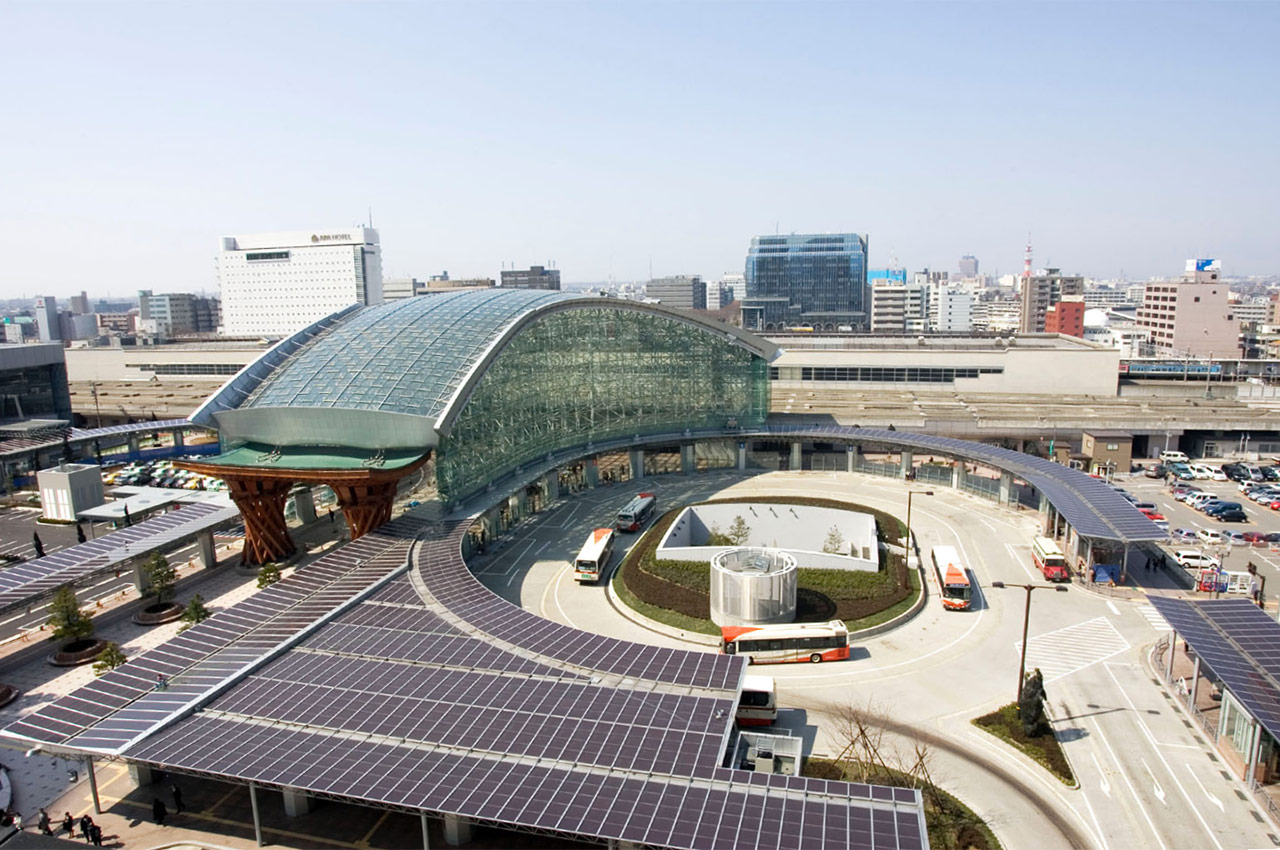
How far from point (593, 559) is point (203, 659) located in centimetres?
2081

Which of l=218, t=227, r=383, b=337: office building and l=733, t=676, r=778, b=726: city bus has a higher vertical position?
l=218, t=227, r=383, b=337: office building

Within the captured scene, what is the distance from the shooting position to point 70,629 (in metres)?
36.9

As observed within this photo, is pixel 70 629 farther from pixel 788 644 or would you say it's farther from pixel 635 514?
pixel 788 644

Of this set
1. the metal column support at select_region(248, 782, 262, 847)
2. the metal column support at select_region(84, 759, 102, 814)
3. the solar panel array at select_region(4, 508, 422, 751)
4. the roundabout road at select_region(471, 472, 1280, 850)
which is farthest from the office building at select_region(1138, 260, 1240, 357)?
the metal column support at select_region(84, 759, 102, 814)

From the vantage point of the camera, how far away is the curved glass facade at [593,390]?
53469 mm

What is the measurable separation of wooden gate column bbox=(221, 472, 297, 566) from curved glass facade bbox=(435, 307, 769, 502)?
9.35 meters

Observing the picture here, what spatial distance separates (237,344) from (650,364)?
254 feet

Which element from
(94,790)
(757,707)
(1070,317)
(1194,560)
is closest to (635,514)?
(757,707)

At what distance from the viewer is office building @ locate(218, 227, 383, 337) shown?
190500 mm

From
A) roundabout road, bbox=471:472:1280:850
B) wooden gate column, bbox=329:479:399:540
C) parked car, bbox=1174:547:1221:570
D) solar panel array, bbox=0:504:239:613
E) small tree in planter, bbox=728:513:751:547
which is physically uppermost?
wooden gate column, bbox=329:479:399:540

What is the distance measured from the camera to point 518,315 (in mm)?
57781

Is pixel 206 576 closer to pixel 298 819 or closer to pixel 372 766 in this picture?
pixel 298 819

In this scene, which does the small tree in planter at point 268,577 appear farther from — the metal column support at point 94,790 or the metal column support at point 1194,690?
the metal column support at point 1194,690

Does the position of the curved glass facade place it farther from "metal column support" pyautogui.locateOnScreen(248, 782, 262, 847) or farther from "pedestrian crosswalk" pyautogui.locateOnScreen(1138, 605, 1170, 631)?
"pedestrian crosswalk" pyautogui.locateOnScreen(1138, 605, 1170, 631)
